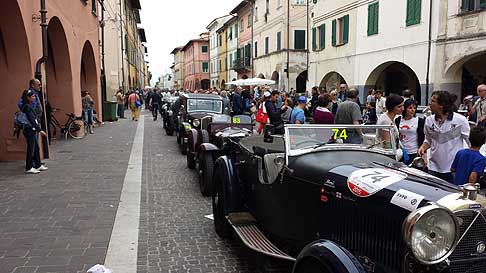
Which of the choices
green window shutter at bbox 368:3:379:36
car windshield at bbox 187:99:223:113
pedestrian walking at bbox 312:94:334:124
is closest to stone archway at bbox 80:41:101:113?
car windshield at bbox 187:99:223:113

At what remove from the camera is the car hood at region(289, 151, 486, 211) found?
2611 millimetres

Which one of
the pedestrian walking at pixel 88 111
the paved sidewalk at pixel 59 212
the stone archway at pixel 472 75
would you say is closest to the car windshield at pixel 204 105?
the paved sidewalk at pixel 59 212

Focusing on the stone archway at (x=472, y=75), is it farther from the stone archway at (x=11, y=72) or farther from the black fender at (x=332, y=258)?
the black fender at (x=332, y=258)

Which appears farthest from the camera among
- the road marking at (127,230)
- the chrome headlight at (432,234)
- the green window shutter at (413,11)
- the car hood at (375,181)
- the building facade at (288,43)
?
the building facade at (288,43)

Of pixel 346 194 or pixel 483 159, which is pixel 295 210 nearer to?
pixel 346 194

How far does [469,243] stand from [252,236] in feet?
7.46

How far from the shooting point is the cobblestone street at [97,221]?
4.59m

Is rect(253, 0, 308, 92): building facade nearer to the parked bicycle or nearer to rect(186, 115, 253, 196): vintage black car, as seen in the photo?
the parked bicycle

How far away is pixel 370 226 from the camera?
2.85 metres

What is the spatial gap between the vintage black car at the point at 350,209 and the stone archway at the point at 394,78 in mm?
16737

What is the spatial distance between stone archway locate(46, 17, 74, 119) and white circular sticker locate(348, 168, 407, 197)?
12198mm

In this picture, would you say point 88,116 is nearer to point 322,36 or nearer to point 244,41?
point 322,36

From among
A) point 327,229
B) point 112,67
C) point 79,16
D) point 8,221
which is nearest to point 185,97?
point 79,16

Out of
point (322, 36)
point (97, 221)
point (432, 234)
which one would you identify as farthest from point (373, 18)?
point (432, 234)
